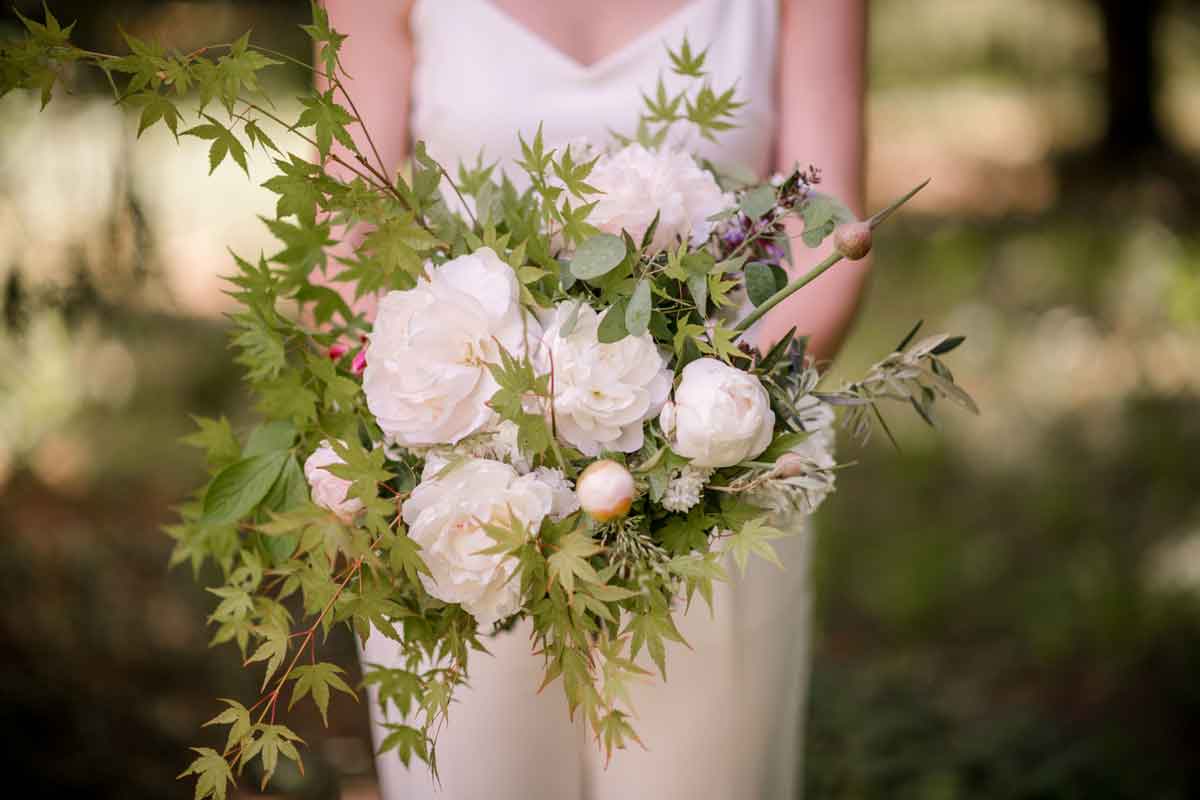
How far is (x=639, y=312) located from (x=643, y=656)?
45 centimetres

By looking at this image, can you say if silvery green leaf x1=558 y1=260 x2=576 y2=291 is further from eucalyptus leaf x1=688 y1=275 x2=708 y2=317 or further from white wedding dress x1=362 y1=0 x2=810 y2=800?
white wedding dress x1=362 y1=0 x2=810 y2=800

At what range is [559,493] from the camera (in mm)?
894

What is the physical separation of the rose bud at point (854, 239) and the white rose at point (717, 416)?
0.43 ft

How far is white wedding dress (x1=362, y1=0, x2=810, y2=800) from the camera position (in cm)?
118

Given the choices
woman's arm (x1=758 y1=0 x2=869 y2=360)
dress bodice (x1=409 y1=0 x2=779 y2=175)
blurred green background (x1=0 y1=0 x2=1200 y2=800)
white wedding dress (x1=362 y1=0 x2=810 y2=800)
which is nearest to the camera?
white wedding dress (x1=362 y1=0 x2=810 y2=800)

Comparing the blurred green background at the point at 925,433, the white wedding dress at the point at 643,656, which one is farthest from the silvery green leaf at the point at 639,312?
the blurred green background at the point at 925,433

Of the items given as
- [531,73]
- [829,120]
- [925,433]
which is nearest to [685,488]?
[829,120]

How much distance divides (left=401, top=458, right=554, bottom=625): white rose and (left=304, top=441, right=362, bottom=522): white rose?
5cm

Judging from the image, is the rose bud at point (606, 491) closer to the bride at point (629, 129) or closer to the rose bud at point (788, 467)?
the rose bud at point (788, 467)

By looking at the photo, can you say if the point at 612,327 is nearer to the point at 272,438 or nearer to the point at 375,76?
the point at 272,438

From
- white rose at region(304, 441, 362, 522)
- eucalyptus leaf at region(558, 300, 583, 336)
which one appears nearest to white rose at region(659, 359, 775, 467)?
eucalyptus leaf at region(558, 300, 583, 336)

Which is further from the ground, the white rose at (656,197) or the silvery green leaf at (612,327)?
the white rose at (656,197)

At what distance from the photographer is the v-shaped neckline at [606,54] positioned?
155 cm

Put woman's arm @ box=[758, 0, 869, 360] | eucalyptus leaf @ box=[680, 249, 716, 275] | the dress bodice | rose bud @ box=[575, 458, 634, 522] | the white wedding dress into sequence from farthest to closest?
the dress bodice, woman's arm @ box=[758, 0, 869, 360], the white wedding dress, eucalyptus leaf @ box=[680, 249, 716, 275], rose bud @ box=[575, 458, 634, 522]
